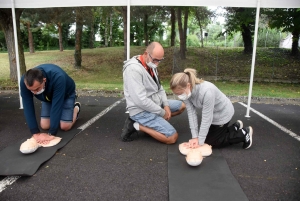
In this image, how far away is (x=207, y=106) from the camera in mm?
2951

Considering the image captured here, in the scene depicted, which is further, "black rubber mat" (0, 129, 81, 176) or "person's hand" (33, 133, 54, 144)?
"person's hand" (33, 133, 54, 144)

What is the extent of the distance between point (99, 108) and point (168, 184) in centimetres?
335

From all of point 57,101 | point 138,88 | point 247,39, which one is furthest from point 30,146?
point 247,39

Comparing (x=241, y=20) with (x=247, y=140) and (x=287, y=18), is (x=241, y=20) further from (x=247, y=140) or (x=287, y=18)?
(x=247, y=140)

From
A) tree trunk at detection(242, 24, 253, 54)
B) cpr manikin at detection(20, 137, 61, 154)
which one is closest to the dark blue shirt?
cpr manikin at detection(20, 137, 61, 154)

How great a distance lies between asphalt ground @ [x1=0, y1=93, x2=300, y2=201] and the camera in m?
2.36

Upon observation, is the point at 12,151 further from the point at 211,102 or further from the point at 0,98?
the point at 0,98

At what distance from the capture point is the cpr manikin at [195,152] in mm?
2840

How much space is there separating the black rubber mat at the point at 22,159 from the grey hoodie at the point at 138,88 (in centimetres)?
111

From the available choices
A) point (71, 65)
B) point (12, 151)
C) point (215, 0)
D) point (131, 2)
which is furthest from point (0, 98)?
point (71, 65)

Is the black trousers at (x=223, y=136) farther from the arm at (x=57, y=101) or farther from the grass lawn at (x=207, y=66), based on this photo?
the grass lawn at (x=207, y=66)

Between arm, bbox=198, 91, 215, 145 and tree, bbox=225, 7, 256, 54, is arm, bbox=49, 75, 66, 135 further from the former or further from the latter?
tree, bbox=225, 7, 256, 54

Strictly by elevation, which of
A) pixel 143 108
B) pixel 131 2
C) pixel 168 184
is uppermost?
pixel 131 2

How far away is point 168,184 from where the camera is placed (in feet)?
8.25
